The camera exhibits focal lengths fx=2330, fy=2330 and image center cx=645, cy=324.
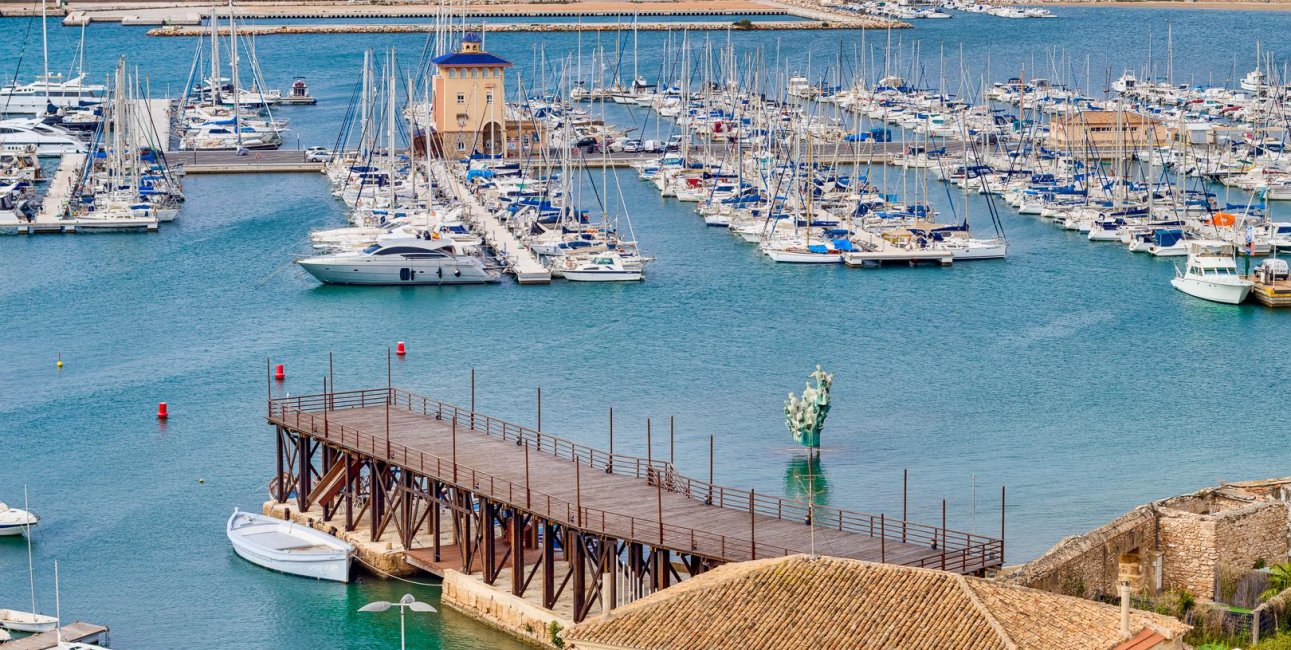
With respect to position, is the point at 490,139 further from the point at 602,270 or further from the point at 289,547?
the point at 289,547

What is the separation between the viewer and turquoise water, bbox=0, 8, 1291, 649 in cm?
5344

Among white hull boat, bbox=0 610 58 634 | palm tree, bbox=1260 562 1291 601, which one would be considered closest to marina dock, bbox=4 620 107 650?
white hull boat, bbox=0 610 58 634

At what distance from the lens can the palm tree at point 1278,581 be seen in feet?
142

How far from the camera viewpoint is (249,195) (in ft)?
359

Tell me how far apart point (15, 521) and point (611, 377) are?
22.3 meters

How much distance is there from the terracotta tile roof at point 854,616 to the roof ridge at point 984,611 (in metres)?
0.02

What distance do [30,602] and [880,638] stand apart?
68.4 feet

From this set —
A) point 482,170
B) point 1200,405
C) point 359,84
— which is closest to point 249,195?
point 482,170

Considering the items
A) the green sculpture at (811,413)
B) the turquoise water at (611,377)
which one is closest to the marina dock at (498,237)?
the turquoise water at (611,377)

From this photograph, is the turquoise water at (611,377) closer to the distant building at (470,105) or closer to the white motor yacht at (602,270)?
the white motor yacht at (602,270)

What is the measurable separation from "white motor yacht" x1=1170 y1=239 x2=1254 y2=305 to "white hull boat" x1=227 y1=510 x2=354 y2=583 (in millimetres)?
43060

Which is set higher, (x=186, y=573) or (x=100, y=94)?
(x=100, y=94)

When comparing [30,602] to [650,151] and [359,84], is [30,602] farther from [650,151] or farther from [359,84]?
[359,84]

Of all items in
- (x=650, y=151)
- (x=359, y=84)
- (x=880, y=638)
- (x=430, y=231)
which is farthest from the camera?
(x=359, y=84)
